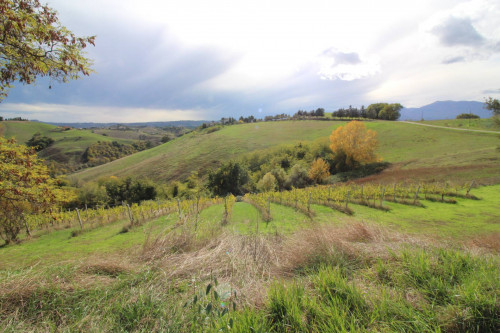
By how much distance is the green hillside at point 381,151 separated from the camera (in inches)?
1155

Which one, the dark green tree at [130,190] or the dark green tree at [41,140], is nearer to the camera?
the dark green tree at [130,190]

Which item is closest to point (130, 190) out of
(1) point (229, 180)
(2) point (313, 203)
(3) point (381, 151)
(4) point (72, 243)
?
(1) point (229, 180)

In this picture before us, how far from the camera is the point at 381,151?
49625mm

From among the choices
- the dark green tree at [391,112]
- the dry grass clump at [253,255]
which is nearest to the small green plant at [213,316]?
the dry grass clump at [253,255]

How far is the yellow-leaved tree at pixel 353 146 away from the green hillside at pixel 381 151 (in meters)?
5.81

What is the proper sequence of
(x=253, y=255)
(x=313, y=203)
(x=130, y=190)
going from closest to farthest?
(x=253, y=255) → (x=313, y=203) → (x=130, y=190)

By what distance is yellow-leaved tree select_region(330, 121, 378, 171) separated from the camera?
140 ft

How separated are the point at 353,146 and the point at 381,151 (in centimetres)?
1213

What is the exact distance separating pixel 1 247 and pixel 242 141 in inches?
2659

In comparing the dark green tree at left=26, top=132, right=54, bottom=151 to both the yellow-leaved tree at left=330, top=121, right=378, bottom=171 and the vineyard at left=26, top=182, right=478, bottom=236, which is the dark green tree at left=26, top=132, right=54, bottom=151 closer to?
the vineyard at left=26, top=182, right=478, bottom=236

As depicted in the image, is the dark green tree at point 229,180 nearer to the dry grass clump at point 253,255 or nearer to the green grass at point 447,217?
the green grass at point 447,217

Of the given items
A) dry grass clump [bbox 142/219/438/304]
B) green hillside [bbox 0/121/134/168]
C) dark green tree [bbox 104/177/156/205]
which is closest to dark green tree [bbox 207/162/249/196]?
dark green tree [bbox 104/177/156/205]

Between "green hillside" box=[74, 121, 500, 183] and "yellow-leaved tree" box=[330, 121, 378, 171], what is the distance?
5.81 metres

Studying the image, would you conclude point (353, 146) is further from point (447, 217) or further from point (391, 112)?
point (391, 112)
